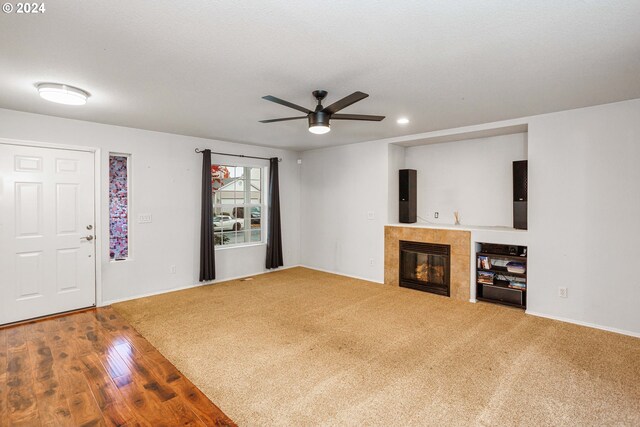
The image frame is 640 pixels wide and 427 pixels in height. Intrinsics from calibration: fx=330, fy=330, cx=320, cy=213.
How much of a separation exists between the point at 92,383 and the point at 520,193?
15.8 ft

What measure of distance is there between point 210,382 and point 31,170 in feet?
11.1

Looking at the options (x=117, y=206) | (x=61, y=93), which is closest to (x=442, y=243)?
(x=61, y=93)

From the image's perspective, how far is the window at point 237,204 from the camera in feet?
18.6

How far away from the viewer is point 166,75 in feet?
8.77

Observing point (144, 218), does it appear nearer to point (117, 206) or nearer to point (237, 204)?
point (117, 206)

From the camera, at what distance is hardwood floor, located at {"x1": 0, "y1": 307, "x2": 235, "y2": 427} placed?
6.90 ft

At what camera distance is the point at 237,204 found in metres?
5.93

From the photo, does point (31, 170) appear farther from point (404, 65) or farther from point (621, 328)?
point (621, 328)

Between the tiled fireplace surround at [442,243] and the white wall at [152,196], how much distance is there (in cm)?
262

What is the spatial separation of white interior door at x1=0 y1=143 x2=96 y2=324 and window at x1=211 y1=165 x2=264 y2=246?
1847 millimetres

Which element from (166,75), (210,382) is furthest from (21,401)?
(166,75)

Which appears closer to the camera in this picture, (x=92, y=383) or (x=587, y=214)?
(x=92, y=383)

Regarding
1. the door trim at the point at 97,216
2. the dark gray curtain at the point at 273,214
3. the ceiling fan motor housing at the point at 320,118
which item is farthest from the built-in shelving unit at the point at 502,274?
the door trim at the point at 97,216

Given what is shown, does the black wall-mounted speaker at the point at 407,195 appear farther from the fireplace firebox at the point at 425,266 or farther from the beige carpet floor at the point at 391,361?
the beige carpet floor at the point at 391,361
